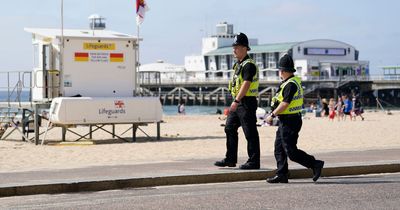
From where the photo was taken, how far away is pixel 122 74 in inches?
909

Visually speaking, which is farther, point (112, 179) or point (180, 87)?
point (180, 87)

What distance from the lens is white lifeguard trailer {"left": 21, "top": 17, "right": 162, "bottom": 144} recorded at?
72.0 ft

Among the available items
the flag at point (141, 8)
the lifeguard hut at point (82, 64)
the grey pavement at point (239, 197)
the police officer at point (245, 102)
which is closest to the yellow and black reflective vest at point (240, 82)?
the police officer at point (245, 102)

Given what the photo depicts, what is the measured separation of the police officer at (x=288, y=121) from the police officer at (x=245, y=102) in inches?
29.9

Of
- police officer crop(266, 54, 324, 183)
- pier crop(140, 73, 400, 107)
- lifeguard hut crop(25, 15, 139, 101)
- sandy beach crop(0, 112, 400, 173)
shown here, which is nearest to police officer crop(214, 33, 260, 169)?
police officer crop(266, 54, 324, 183)

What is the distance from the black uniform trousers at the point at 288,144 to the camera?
11055mm

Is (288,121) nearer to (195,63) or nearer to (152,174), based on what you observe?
(152,174)

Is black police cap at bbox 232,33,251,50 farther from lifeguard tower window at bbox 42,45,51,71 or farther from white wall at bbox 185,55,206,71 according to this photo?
white wall at bbox 185,55,206,71

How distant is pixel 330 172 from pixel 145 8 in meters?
14.6

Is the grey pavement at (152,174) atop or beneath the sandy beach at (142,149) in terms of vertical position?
atop

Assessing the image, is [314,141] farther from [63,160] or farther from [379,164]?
[379,164]

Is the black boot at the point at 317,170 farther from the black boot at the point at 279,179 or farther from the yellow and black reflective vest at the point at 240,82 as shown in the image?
the yellow and black reflective vest at the point at 240,82

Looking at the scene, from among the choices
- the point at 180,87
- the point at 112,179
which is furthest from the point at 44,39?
the point at 180,87

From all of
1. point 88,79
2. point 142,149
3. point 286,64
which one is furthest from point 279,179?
point 88,79
